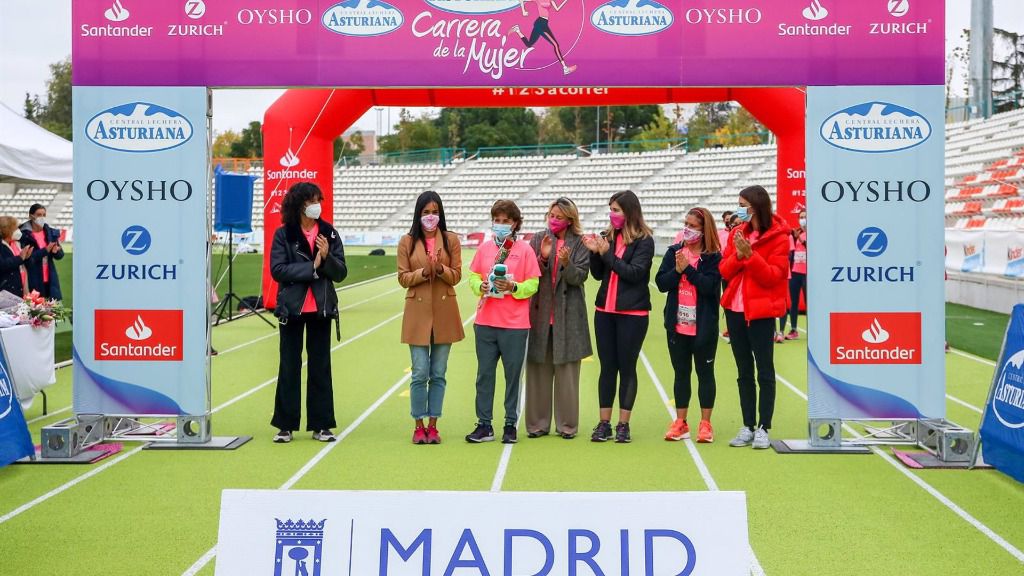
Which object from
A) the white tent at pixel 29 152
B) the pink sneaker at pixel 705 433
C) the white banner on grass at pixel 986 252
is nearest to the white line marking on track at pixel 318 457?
the pink sneaker at pixel 705 433

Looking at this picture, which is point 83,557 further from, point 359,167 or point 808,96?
point 359,167

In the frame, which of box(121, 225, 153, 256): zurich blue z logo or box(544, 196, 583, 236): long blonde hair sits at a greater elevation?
box(544, 196, 583, 236): long blonde hair

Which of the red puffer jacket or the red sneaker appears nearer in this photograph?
the red puffer jacket

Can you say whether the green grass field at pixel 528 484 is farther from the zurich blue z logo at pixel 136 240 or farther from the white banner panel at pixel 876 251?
the zurich blue z logo at pixel 136 240

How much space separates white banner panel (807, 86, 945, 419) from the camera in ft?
23.0

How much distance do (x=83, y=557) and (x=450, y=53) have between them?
159 inches

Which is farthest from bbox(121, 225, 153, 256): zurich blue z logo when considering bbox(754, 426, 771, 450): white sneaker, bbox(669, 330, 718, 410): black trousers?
bbox(754, 426, 771, 450): white sneaker

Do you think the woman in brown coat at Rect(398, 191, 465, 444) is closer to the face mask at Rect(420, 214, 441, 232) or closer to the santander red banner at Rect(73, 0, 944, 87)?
the face mask at Rect(420, 214, 441, 232)

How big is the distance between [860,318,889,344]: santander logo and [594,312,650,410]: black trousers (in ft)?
5.13

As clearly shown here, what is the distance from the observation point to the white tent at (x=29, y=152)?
10.6 m

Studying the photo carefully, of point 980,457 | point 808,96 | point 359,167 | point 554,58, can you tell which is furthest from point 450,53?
point 359,167

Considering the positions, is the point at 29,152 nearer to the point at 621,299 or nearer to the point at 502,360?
the point at 502,360

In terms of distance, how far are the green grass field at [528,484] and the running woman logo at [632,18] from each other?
2.97 meters

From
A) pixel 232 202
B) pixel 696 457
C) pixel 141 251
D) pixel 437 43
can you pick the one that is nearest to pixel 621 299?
pixel 696 457
